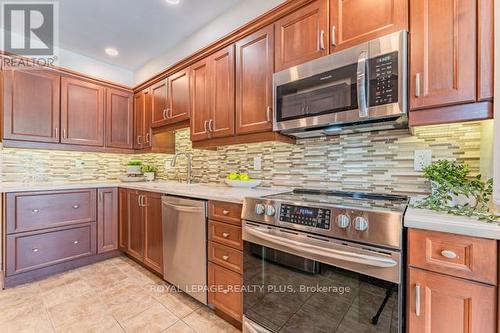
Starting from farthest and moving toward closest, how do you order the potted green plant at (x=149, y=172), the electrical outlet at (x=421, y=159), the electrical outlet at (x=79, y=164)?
the potted green plant at (x=149, y=172)
the electrical outlet at (x=79, y=164)
the electrical outlet at (x=421, y=159)

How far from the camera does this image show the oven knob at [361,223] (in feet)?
3.26

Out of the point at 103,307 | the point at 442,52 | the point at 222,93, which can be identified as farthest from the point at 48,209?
the point at 442,52

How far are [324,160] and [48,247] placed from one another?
2829 millimetres

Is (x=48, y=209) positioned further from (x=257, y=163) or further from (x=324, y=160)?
(x=324, y=160)

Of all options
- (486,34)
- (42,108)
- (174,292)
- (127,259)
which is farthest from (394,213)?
(42,108)

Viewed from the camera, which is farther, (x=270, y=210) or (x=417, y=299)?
(x=270, y=210)

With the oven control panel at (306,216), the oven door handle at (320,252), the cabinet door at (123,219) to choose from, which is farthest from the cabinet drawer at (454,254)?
the cabinet door at (123,219)

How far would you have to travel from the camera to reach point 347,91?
135cm

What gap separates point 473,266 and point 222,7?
97.4 inches

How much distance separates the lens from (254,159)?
2.22 m

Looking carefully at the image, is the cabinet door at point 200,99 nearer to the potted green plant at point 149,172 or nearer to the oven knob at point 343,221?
the potted green plant at point 149,172

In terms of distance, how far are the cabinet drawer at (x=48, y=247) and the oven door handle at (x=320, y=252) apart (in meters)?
2.22

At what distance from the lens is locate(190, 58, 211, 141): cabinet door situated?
2.20m

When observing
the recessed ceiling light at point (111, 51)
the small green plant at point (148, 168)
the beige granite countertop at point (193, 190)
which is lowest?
the beige granite countertop at point (193, 190)
